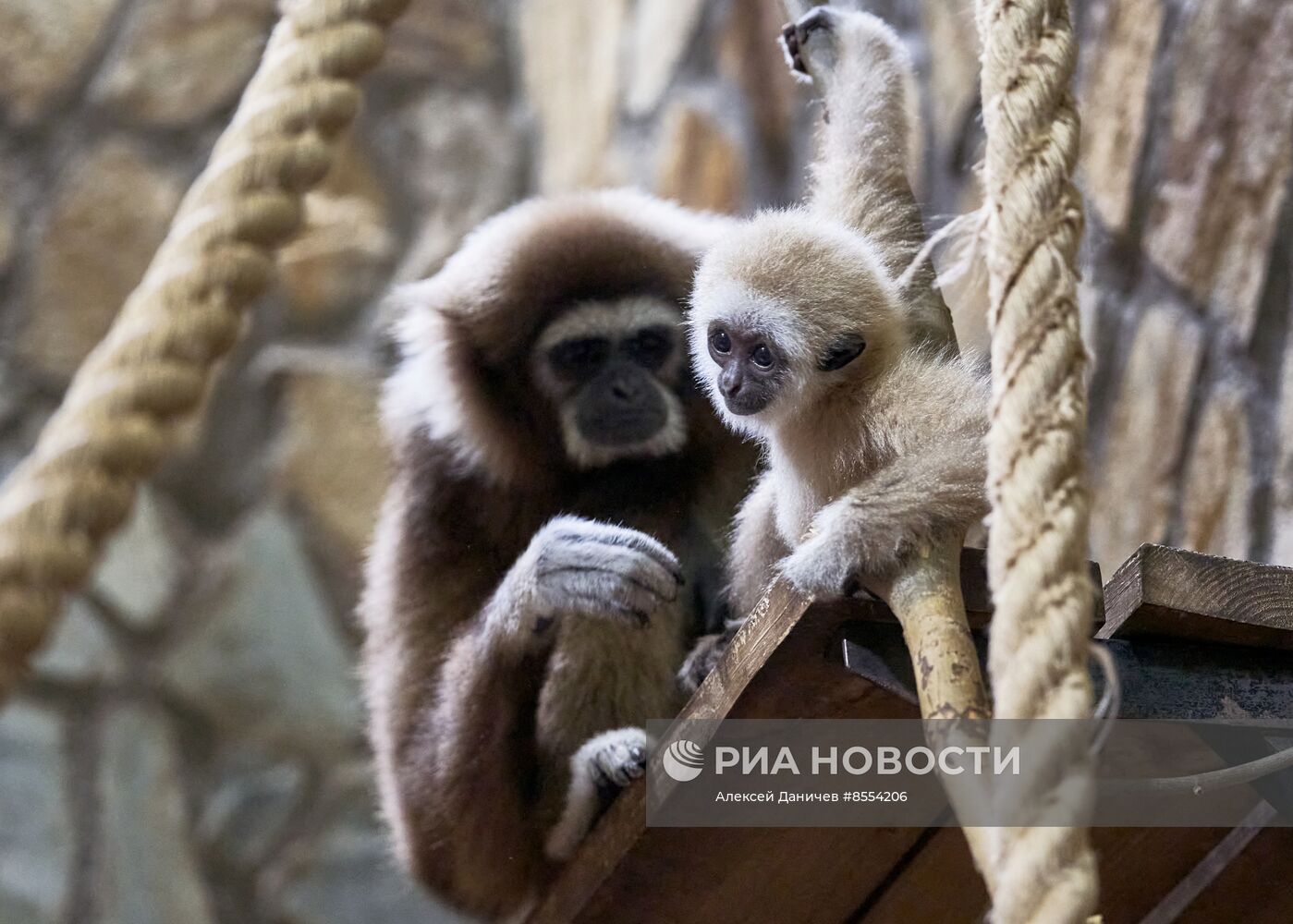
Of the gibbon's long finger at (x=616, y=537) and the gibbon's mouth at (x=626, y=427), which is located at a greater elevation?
the gibbon's long finger at (x=616, y=537)

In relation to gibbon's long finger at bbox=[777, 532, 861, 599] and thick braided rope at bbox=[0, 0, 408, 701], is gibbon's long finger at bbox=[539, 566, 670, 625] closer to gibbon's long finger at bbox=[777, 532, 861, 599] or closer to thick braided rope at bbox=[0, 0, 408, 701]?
gibbon's long finger at bbox=[777, 532, 861, 599]

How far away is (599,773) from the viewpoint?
1983 mm

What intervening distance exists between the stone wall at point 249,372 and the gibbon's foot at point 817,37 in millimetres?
2374

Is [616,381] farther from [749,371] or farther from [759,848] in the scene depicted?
[759,848]

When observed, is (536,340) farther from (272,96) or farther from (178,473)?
(178,473)

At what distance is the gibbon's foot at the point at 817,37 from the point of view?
1980 mm

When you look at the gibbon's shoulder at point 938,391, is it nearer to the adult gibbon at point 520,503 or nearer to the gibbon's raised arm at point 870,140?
the gibbon's raised arm at point 870,140

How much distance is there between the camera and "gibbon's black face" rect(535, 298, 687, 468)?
2.43 m

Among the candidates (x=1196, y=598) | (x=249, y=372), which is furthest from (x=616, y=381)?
(x=249, y=372)

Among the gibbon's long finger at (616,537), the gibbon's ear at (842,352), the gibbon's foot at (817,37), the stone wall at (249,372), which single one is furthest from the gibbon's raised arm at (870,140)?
the stone wall at (249,372)

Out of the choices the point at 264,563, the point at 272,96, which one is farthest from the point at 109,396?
the point at 264,563

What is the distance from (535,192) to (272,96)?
4503 mm

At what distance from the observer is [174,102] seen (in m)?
5.22

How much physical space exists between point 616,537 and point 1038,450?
3.59ft
